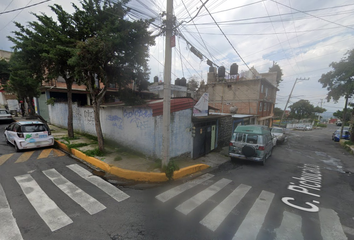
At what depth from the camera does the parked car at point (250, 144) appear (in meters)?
7.55

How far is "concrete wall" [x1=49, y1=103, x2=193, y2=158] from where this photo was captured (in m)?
7.05

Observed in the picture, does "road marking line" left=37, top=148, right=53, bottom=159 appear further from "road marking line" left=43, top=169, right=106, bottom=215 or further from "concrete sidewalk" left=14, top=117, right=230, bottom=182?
"road marking line" left=43, top=169, right=106, bottom=215

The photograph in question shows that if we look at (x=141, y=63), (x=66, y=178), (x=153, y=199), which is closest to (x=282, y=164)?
(x=153, y=199)

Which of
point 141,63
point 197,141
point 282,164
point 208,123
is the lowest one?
point 282,164

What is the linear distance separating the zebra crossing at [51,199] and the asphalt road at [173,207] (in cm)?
2

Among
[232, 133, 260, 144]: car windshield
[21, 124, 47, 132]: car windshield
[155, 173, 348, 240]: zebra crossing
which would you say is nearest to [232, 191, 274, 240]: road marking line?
[155, 173, 348, 240]: zebra crossing

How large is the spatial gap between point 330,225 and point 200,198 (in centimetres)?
304

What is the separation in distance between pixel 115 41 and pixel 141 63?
154 centimetres

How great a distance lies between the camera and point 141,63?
7340 millimetres

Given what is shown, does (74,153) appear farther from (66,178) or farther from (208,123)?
(208,123)

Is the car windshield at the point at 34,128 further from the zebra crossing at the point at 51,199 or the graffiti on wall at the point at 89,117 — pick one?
the zebra crossing at the point at 51,199

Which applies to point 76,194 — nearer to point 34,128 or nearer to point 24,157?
point 24,157

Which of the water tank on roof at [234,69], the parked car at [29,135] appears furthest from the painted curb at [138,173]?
the water tank on roof at [234,69]

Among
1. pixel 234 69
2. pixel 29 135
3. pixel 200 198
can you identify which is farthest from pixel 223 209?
pixel 29 135
